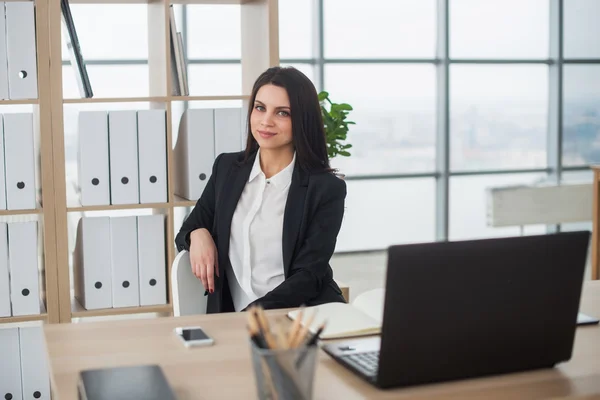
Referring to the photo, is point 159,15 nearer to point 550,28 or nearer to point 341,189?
point 341,189

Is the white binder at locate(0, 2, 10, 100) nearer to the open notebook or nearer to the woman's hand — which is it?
the woman's hand

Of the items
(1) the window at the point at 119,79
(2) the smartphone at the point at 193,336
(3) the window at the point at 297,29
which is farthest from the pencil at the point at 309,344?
(3) the window at the point at 297,29

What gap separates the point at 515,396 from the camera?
1352 millimetres

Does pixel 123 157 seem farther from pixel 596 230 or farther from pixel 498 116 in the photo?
pixel 498 116

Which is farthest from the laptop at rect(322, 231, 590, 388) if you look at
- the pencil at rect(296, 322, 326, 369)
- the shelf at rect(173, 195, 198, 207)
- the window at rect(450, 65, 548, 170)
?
the window at rect(450, 65, 548, 170)

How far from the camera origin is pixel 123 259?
3.12 metres

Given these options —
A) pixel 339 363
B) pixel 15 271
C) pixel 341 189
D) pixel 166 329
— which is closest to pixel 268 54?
pixel 341 189

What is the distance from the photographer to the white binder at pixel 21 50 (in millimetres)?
2920

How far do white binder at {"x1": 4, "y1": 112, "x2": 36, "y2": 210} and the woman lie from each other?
2.58 ft

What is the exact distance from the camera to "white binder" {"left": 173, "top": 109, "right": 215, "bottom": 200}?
123 inches

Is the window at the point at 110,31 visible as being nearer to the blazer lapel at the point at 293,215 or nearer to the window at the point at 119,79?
the window at the point at 119,79

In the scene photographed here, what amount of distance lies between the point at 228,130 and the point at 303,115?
75cm

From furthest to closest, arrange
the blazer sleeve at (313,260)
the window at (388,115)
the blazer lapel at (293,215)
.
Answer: the window at (388,115), the blazer lapel at (293,215), the blazer sleeve at (313,260)

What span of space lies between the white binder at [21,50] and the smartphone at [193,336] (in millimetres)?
1553
